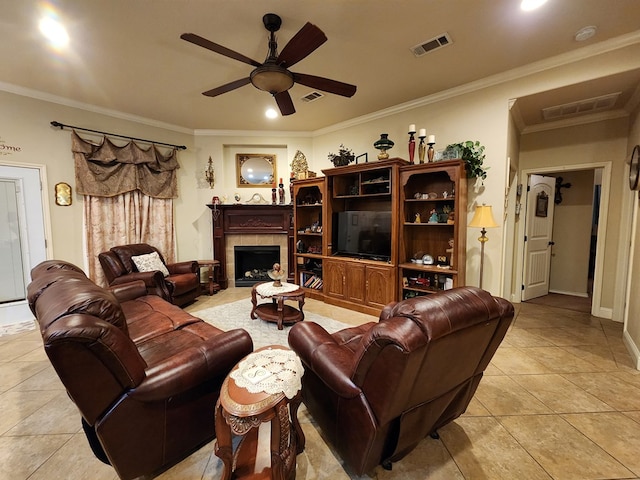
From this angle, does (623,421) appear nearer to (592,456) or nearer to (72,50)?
(592,456)

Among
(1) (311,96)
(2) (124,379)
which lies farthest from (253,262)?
(2) (124,379)

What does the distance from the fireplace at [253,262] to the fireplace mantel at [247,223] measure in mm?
244

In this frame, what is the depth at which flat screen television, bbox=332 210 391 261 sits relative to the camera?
3924mm

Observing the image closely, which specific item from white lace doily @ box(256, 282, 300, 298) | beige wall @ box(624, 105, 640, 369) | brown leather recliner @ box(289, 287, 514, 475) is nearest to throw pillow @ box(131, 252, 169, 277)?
white lace doily @ box(256, 282, 300, 298)

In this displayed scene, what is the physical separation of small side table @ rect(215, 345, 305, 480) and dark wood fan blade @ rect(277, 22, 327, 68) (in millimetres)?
2125

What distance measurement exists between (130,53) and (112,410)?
3280 mm

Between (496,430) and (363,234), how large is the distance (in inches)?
108

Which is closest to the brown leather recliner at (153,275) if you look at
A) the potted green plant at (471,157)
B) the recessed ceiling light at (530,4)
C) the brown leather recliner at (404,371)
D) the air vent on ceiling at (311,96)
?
the brown leather recliner at (404,371)

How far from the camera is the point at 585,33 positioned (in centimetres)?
251

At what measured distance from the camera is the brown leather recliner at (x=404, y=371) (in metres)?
1.13

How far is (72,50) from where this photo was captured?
9.14ft

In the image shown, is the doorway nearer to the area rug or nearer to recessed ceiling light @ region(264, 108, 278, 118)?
the area rug

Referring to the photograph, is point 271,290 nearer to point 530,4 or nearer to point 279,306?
point 279,306

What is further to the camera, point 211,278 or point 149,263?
point 211,278
